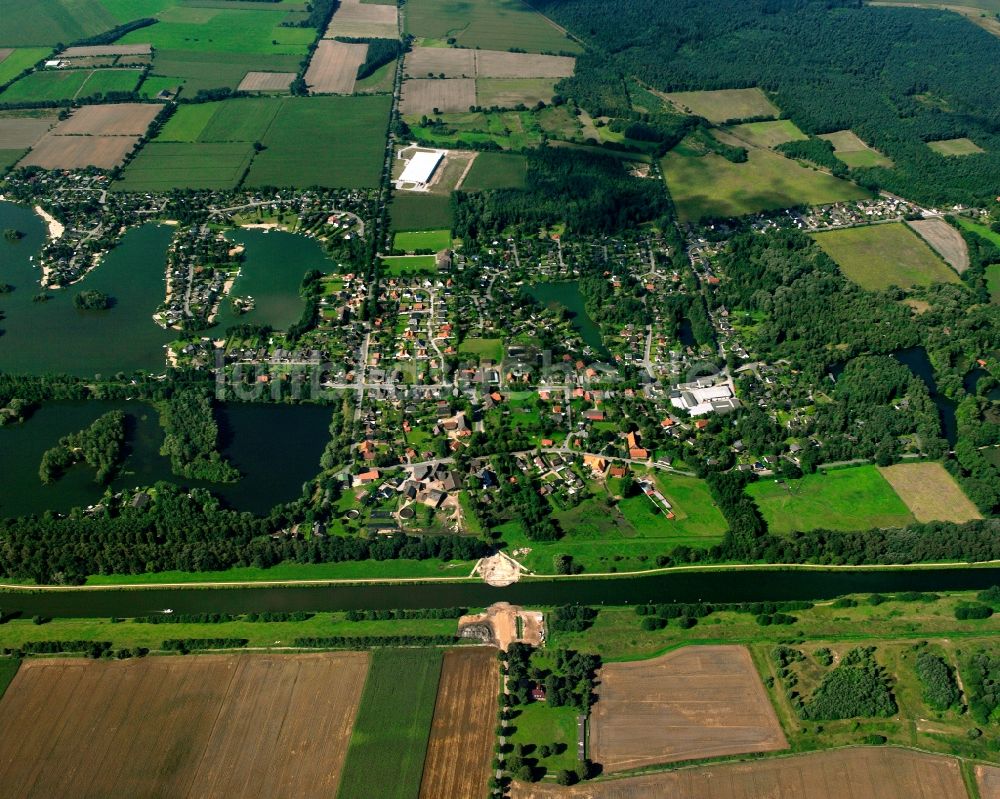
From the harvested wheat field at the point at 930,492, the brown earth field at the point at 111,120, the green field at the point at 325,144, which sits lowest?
the harvested wheat field at the point at 930,492

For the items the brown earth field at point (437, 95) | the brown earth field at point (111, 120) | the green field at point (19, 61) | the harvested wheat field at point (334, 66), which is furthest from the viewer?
the green field at point (19, 61)

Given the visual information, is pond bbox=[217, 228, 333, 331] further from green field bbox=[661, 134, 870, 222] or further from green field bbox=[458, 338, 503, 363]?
green field bbox=[661, 134, 870, 222]

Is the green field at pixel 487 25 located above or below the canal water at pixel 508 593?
above

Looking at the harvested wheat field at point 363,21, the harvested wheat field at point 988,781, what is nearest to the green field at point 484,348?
the harvested wheat field at point 988,781

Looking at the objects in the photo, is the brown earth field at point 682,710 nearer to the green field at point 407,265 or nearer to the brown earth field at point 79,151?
the green field at point 407,265

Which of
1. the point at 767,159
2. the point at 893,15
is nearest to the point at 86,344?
the point at 767,159

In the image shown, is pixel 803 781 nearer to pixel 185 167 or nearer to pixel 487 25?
pixel 185 167

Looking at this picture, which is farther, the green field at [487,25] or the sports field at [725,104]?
the green field at [487,25]

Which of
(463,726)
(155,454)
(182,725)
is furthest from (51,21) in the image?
(463,726)
